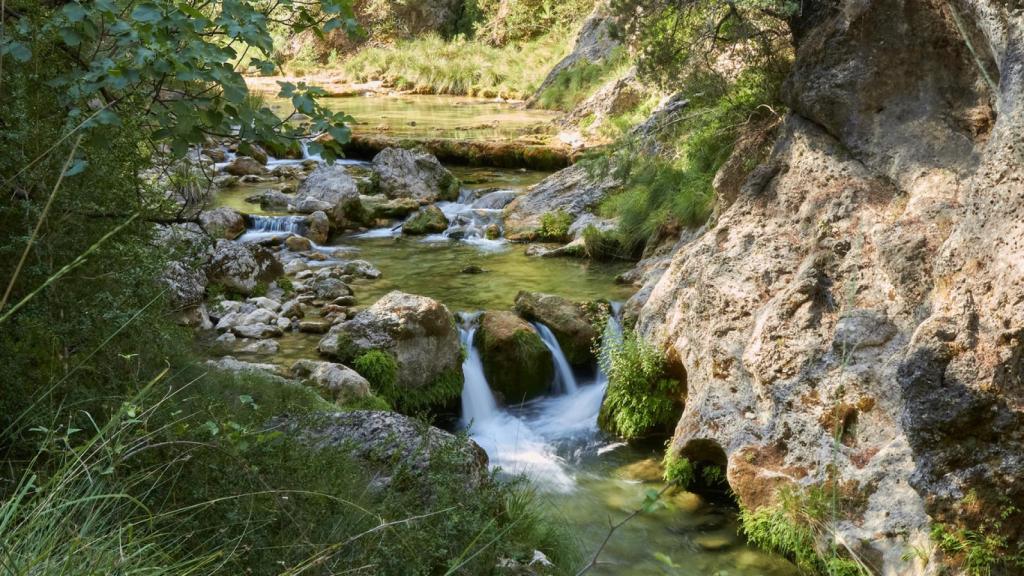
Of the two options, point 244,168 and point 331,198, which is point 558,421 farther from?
point 244,168

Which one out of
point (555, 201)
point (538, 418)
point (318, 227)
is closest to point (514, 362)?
point (538, 418)

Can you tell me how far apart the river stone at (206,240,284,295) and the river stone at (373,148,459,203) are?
502cm

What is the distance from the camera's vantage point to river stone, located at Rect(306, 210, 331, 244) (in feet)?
42.0

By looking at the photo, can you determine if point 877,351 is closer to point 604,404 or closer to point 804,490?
point 804,490

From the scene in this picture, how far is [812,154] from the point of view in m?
7.00

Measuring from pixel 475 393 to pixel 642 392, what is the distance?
5.52ft

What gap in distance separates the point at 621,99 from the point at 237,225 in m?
8.81

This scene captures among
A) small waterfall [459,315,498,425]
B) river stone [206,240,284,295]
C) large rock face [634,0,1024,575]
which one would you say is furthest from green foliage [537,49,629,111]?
large rock face [634,0,1024,575]

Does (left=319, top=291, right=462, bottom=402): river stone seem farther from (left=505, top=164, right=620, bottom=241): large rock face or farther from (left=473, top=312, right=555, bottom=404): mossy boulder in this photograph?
(left=505, top=164, right=620, bottom=241): large rock face

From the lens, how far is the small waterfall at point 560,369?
863cm

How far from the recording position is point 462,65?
30.8m

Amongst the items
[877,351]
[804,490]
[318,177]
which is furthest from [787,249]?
[318,177]

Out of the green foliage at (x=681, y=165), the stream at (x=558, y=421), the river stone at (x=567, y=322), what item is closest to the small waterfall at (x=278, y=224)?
the stream at (x=558, y=421)

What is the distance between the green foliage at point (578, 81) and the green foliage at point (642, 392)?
44.2 ft
